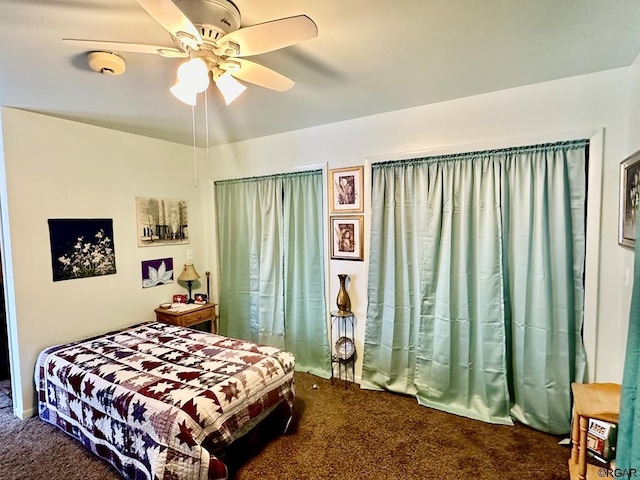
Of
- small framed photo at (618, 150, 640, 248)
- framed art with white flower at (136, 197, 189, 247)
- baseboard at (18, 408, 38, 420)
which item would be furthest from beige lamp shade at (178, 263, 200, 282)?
small framed photo at (618, 150, 640, 248)

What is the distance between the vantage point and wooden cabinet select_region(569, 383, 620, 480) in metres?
1.66

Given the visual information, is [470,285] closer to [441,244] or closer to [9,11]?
[441,244]

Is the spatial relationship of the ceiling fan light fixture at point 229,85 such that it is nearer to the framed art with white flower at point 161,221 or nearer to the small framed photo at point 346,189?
the small framed photo at point 346,189

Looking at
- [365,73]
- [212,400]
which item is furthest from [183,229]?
[365,73]

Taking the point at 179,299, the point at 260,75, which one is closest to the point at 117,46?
the point at 260,75

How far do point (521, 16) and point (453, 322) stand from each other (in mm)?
2072

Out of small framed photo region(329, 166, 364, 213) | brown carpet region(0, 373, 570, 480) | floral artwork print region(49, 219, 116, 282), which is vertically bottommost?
brown carpet region(0, 373, 570, 480)

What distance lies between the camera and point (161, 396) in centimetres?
190

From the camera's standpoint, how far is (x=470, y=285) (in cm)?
260

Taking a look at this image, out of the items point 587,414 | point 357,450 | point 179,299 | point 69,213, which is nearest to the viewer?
point 587,414

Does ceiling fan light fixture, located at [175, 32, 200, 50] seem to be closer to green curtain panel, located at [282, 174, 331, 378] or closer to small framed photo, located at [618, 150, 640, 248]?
green curtain panel, located at [282, 174, 331, 378]

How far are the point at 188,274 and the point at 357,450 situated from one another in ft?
8.50

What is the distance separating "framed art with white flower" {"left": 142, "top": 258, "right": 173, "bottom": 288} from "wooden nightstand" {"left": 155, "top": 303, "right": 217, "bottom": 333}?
11.9 inches

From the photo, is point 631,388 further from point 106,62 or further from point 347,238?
point 106,62
